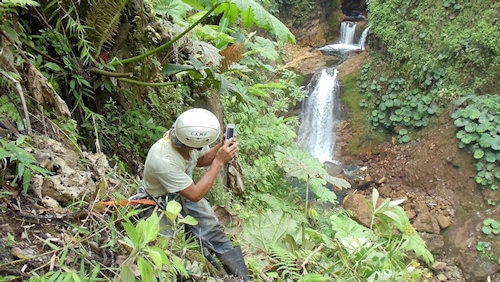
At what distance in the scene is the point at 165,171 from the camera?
7.35ft

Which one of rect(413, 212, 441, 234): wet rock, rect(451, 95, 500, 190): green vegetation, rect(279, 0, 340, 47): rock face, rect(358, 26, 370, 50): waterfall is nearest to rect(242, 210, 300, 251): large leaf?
rect(413, 212, 441, 234): wet rock

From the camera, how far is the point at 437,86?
9.70 metres

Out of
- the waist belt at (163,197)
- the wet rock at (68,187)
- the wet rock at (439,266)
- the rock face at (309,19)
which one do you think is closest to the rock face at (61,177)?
the wet rock at (68,187)

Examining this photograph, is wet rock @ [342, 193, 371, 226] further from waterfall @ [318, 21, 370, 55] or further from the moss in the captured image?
waterfall @ [318, 21, 370, 55]

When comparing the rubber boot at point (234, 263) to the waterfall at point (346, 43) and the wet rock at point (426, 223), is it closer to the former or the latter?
the wet rock at point (426, 223)

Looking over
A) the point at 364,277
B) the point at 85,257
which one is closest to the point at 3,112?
the point at 85,257

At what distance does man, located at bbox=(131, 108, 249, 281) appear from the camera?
2229 mm

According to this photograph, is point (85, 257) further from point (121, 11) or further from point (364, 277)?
point (121, 11)

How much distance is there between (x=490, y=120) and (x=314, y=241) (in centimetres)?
722

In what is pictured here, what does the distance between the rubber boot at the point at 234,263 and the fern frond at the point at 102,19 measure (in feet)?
5.78

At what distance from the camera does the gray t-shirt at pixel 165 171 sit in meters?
2.25

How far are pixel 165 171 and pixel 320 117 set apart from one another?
31.5 feet

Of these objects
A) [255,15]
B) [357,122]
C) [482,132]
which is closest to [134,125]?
[255,15]

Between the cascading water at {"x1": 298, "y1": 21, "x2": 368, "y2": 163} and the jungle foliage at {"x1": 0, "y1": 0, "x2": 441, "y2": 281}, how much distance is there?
721 centimetres
